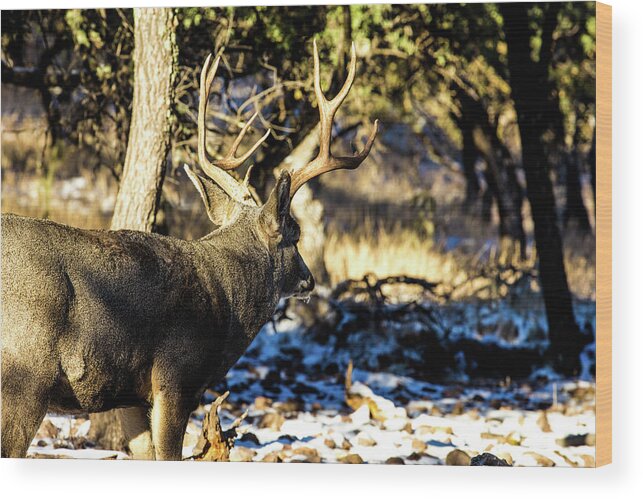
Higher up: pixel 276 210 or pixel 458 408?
pixel 276 210

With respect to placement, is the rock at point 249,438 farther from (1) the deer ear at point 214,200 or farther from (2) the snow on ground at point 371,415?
(1) the deer ear at point 214,200

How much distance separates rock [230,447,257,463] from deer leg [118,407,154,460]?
66cm

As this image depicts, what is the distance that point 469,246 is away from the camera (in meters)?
8.64

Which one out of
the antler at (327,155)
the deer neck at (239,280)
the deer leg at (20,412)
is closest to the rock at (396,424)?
the deer neck at (239,280)

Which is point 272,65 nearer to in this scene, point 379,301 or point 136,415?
point 379,301

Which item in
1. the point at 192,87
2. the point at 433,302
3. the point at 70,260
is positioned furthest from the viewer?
the point at 192,87

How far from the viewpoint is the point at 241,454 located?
8.56 m

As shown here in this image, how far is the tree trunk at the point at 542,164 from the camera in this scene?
8.33m

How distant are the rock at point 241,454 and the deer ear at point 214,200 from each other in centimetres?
138

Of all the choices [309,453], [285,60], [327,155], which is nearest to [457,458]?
[309,453]

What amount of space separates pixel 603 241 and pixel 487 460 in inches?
55.0

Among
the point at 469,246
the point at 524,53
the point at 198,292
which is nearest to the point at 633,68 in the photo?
the point at 524,53

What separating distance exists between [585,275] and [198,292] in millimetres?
2227

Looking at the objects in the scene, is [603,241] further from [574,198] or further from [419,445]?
[419,445]
